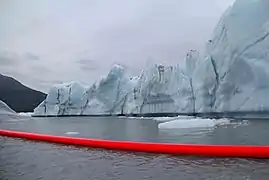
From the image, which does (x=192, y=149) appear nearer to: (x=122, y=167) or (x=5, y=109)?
(x=122, y=167)

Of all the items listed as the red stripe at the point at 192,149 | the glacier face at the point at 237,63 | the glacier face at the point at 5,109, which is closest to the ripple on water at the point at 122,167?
the red stripe at the point at 192,149

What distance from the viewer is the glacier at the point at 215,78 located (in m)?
5.72

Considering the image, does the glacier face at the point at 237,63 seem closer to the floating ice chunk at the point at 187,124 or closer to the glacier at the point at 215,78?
the glacier at the point at 215,78

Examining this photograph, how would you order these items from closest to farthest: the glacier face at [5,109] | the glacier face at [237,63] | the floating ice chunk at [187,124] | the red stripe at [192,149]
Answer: the red stripe at [192,149] < the floating ice chunk at [187,124] < the glacier face at [237,63] < the glacier face at [5,109]

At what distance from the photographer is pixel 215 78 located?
624 centimetres

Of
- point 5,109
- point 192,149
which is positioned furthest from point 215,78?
point 5,109

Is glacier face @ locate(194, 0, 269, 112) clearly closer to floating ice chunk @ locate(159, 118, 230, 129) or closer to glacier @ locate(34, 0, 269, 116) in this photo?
glacier @ locate(34, 0, 269, 116)

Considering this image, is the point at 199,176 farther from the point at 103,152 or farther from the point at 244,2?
the point at 244,2

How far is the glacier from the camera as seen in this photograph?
572 centimetres

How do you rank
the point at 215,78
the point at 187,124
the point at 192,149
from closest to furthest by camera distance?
the point at 192,149
the point at 187,124
the point at 215,78

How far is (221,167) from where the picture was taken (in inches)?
77.0

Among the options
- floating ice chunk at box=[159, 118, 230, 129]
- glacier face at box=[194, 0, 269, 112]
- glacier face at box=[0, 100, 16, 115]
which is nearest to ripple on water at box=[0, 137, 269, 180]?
floating ice chunk at box=[159, 118, 230, 129]

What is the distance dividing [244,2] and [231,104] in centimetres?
189

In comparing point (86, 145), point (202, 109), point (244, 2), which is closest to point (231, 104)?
point (202, 109)
